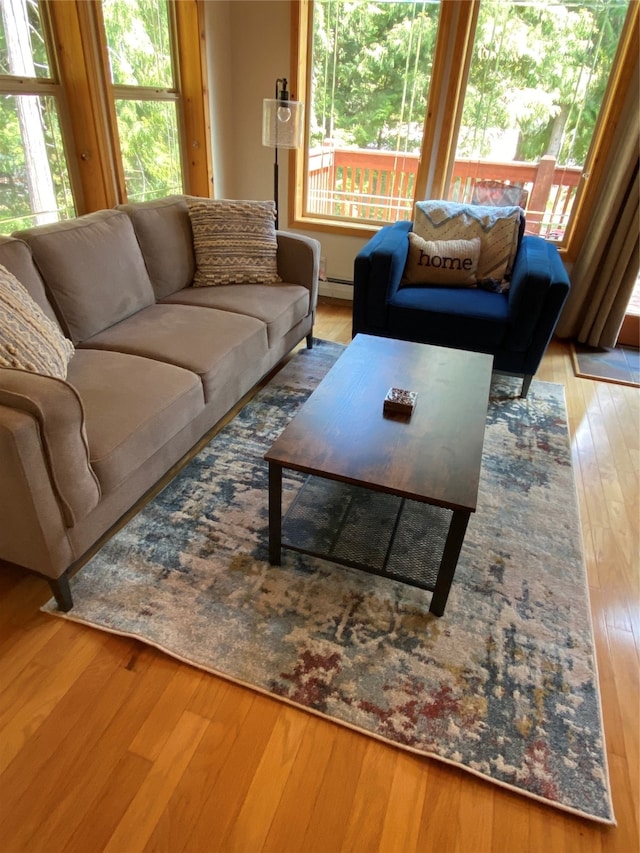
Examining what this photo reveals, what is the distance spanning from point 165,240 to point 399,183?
196 cm

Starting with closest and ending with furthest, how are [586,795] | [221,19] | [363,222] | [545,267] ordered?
1. [586,795]
2. [545,267]
3. [221,19]
4. [363,222]

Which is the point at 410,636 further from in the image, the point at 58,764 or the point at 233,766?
the point at 58,764

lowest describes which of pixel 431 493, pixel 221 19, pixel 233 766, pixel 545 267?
pixel 233 766

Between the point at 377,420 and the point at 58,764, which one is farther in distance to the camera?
the point at 377,420

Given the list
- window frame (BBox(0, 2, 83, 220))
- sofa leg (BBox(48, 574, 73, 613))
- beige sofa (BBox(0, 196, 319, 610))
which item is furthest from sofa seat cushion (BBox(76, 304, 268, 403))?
window frame (BBox(0, 2, 83, 220))

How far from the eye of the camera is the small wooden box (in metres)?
1.71

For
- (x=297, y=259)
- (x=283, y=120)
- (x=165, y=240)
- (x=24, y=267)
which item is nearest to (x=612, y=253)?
(x=297, y=259)

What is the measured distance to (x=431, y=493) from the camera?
1.38 meters

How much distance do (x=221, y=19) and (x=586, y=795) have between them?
433 cm

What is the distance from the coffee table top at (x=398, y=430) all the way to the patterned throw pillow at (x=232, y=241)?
0.98m

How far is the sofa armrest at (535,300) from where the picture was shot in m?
2.47

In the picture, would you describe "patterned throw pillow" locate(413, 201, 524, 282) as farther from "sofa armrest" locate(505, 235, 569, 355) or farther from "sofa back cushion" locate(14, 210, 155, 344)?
"sofa back cushion" locate(14, 210, 155, 344)

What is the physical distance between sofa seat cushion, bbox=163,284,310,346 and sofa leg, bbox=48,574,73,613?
1416 millimetres

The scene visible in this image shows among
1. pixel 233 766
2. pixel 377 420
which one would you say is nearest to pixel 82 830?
pixel 233 766
